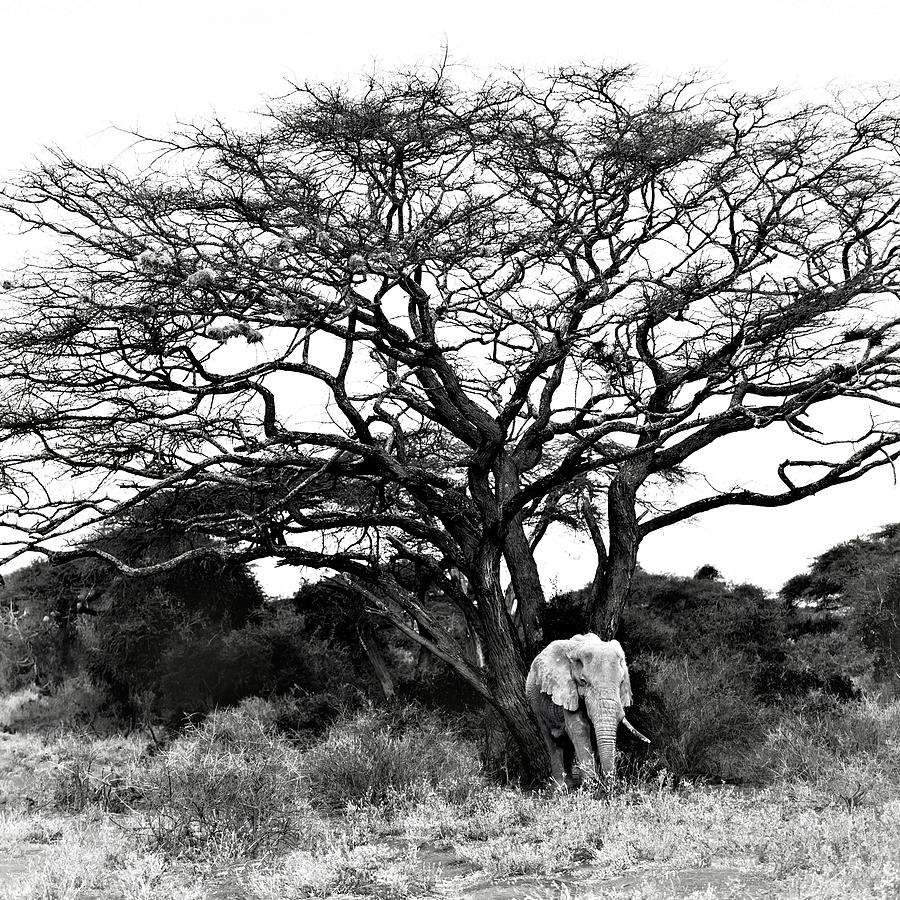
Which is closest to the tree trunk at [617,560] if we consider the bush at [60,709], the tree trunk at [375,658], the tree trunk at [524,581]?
the tree trunk at [524,581]

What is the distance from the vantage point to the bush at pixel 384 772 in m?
13.0

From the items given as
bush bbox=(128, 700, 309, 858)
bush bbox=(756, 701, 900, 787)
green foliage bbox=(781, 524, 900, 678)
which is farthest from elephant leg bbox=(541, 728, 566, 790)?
green foliage bbox=(781, 524, 900, 678)

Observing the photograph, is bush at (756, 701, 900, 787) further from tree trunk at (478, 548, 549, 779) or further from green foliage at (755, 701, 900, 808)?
tree trunk at (478, 548, 549, 779)

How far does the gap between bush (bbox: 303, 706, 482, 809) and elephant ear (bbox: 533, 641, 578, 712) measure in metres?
1.37

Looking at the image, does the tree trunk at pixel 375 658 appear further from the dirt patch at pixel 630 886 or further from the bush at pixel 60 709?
the dirt patch at pixel 630 886

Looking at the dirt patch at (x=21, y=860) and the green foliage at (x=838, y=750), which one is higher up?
the dirt patch at (x=21, y=860)

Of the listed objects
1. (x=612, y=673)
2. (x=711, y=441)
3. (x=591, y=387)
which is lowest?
(x=612, y=673)

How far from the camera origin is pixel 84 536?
22250mm

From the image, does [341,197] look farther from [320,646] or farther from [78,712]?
[78,712]

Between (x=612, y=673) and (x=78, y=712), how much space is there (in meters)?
18.1

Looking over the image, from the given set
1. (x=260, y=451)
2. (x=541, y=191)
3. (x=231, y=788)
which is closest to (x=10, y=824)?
(x=231, y=788)

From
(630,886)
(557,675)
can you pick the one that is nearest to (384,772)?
(557,675)

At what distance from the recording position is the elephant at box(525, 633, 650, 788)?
1313 centimetres

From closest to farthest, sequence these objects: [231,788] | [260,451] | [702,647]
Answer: [231,788]
[260,451]
[702,647]
